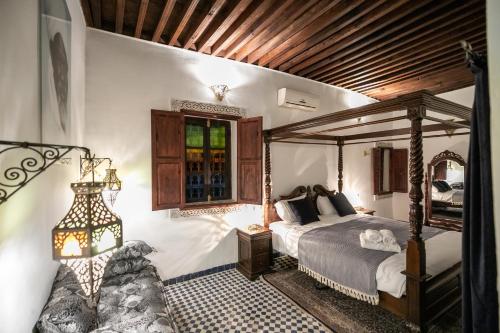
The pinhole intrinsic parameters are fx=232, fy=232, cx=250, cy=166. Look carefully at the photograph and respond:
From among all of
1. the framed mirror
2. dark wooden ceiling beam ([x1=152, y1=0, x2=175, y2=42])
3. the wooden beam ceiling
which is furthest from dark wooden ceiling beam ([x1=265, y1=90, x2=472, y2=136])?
the framed mirror

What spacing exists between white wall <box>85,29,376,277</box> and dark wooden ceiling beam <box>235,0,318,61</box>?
0.40 metres

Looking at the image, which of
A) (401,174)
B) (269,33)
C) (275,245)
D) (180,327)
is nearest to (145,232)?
(180,327)

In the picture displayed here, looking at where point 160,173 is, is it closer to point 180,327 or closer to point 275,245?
point 180,327

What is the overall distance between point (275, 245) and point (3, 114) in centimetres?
331

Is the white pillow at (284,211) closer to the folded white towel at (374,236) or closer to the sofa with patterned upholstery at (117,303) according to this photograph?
the folded white towel at (374,236)

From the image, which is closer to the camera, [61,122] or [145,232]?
[61,122]

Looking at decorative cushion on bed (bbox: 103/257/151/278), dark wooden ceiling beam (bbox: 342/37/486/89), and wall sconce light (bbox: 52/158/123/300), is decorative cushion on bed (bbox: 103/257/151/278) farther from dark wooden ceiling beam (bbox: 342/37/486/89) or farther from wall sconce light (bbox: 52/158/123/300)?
dark wooden ceiling beam (bbox: 342/37/486/89)

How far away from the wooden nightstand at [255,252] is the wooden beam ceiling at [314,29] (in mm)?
2689

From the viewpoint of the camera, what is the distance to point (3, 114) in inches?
35.3

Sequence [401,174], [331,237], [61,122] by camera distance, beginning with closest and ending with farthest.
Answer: [61,122], [331,237], [401,174]

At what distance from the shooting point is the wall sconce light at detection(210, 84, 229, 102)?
3.41m

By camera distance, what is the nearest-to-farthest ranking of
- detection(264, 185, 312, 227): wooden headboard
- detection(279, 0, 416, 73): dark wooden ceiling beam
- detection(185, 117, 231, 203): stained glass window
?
1. detection(279, 0, 416, 73): dark wooden ceiling beam
2. detection(185, 117, 231, 203): stained glass window
3. detection(264, 185, 312, 227): wooden headboard

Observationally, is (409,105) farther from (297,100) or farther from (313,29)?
(297,100)

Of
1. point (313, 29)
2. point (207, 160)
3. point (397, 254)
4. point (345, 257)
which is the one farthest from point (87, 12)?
point (397, 254)
